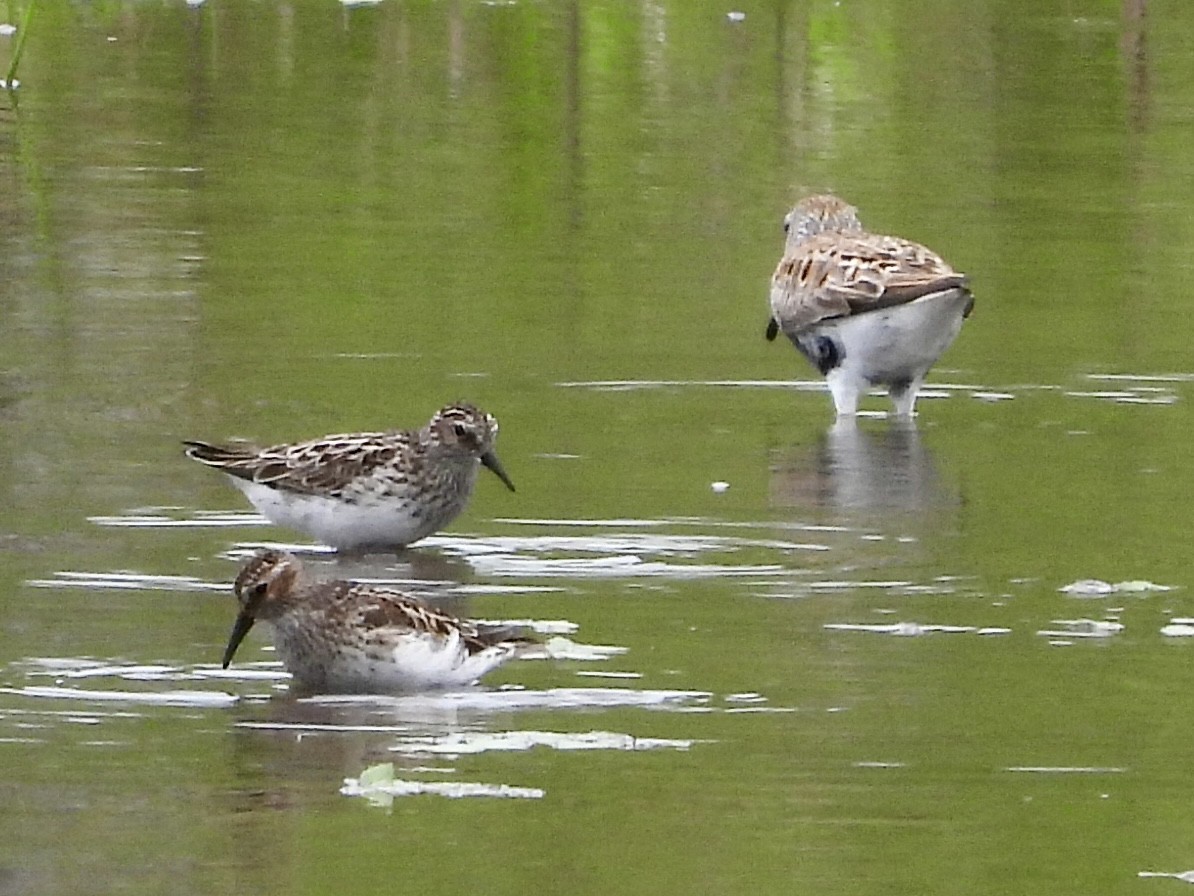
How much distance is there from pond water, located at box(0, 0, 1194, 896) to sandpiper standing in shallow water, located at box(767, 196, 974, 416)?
0.70 ft

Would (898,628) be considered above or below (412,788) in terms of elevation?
below

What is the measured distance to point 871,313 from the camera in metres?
14.5

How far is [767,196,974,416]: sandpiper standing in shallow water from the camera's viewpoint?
14.3 meters

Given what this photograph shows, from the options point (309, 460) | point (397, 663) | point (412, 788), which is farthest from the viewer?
point (309, 460)

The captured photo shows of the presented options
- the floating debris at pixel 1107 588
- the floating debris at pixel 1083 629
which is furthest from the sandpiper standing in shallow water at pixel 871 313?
the floating debris at pixel 1083 629

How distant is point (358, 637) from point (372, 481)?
2223mm

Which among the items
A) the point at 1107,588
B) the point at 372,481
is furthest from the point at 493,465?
the point at 1107,588

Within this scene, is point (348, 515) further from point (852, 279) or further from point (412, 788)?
point (852, 279)

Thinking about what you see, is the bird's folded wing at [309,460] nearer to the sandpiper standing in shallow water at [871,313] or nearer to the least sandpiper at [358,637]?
the least sandpiper at [358,637]

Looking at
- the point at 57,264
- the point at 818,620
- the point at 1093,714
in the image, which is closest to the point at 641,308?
the point at 57,264

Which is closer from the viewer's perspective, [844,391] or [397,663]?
[397,663]

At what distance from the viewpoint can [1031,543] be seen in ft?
38.4

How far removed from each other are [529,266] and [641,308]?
43.3 inches

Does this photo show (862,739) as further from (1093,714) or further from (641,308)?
(641,308)
